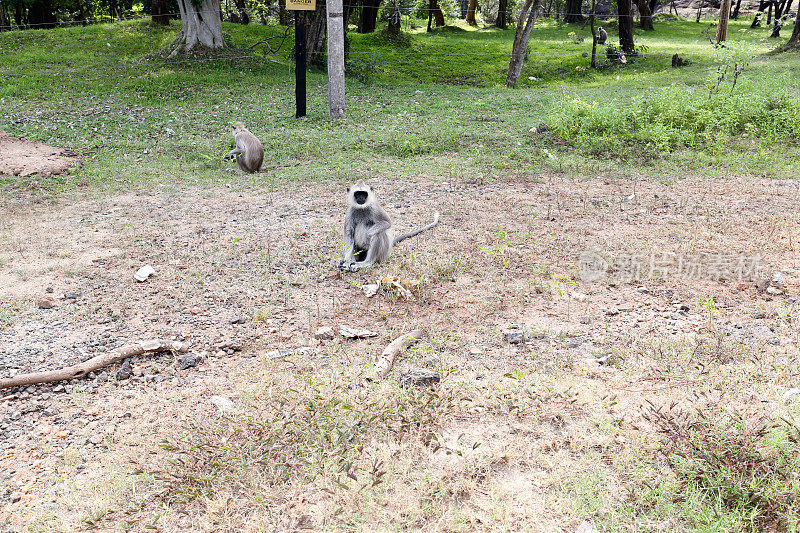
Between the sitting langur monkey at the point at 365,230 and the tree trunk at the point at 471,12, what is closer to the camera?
the sitting langur monkey at the point at 365,230

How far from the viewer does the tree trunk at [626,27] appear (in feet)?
64.6

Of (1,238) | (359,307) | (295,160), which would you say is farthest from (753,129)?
(1,238)

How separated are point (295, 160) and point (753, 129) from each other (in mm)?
7770

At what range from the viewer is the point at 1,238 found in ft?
22.8

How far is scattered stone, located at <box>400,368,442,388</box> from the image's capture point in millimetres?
3975

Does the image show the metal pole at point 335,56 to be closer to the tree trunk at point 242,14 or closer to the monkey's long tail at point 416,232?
the monkey's long tail at point 416,232

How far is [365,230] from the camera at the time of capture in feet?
20.2

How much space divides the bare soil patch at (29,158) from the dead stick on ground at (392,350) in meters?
7.34

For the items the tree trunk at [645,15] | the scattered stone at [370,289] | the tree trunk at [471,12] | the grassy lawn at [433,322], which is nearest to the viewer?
the grassy lawn at [433,322]

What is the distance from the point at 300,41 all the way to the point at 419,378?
952 cm

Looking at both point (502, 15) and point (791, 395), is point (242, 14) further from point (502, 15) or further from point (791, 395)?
point (791, 395)

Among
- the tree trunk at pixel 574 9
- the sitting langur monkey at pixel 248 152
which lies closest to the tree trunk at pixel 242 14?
the tree trunk at pixel 574 9

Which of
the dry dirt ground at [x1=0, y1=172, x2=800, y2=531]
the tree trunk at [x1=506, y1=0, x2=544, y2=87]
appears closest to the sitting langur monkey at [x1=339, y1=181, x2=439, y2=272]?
the dry dirt ground at [x1=0, y1=172, x2=800, y2=531]

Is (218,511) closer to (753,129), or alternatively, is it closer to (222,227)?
(222,227)
